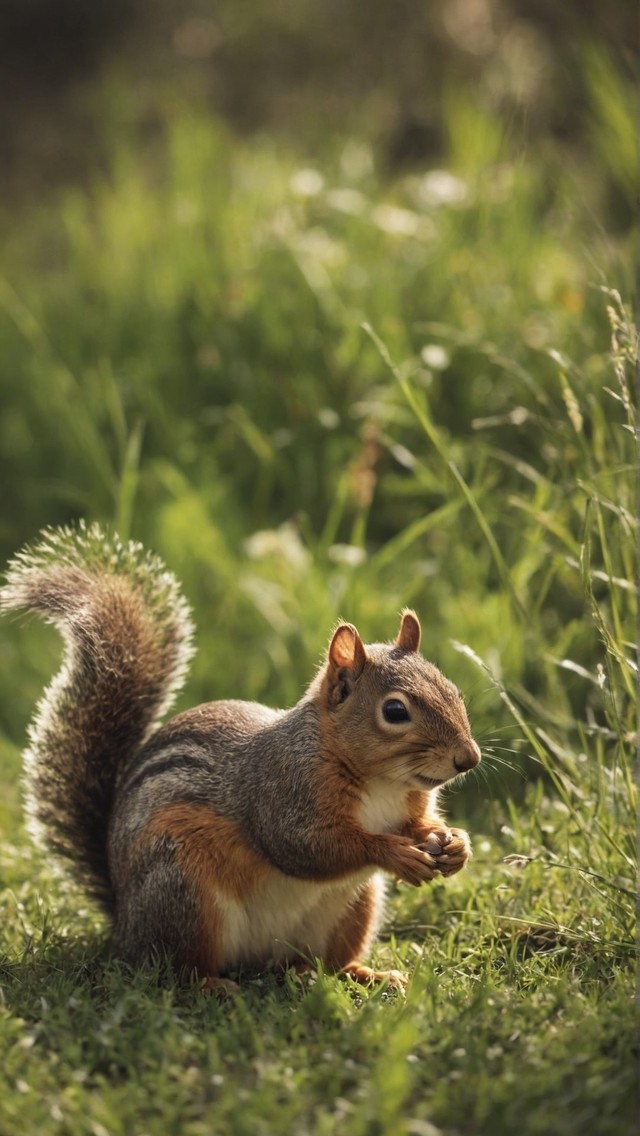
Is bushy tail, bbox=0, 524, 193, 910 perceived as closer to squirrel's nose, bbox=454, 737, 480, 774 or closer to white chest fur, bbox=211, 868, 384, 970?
white chest fur, bbox=211, 868, 384, 970

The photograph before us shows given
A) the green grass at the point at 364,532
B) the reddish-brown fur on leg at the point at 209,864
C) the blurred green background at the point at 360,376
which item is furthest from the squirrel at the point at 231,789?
the blurred green background at the point at 360,376

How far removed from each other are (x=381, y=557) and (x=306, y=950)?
1696mm

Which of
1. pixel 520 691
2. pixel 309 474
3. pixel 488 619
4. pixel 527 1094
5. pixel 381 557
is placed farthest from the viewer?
pixel 309 474

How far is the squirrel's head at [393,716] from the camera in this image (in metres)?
2.79

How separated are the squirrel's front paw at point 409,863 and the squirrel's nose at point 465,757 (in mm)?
188

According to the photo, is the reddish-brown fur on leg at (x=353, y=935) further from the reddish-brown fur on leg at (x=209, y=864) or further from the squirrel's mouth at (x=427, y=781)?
the squirrel's mouth at (x=427, y=781)

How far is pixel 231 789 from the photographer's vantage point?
3.01 metres

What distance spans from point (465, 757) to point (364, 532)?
7.87 ft

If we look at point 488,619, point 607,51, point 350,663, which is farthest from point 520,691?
point 607,51

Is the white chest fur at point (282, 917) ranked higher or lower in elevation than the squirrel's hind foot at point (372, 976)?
higher

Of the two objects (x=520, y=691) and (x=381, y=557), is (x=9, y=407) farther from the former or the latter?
(x=520, y=691)

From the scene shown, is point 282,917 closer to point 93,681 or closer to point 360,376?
point 93,681

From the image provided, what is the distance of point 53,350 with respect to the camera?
6.00 m

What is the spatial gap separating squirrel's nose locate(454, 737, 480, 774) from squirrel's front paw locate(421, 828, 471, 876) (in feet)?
0.53
